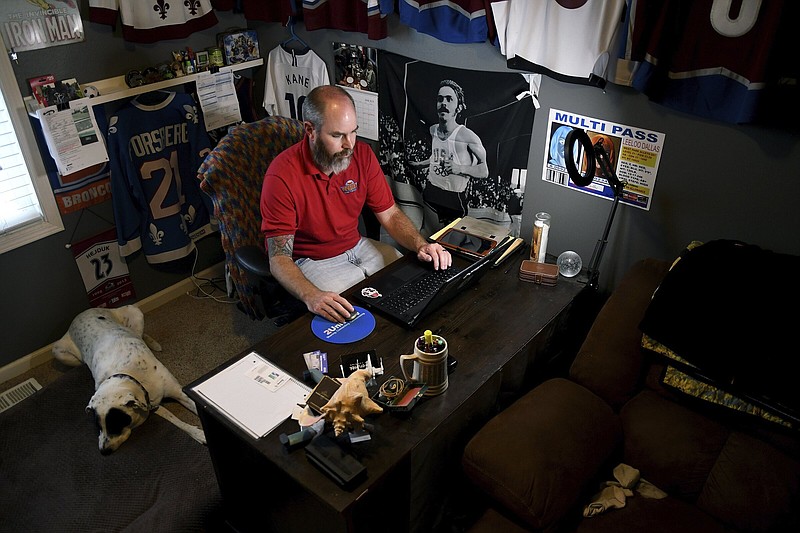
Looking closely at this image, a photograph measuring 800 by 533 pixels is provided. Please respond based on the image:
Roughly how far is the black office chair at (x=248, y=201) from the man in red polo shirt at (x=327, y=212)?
11cm

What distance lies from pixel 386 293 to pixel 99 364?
1.31m

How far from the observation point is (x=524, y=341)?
5.90ft

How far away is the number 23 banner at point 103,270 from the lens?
9.39ft

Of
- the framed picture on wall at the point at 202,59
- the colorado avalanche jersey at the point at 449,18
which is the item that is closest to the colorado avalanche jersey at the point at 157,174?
the framed picture on wall at the point at 202,59

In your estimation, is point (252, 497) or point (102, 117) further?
point (102, 117)

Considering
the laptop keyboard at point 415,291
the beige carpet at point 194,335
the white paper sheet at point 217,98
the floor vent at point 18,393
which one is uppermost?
the white paper sheet at point 217,98

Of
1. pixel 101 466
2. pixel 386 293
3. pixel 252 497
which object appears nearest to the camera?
pixel 252 497

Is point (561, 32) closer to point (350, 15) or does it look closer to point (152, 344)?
point (350, 15)

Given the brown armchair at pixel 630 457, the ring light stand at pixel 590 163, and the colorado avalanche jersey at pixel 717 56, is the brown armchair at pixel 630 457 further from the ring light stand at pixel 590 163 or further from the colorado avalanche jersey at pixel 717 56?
the colorado avalanche jersey at pixel 717 56

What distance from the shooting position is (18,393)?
268cm

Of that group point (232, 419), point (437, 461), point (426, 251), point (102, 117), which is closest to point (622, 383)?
point (437, 461)

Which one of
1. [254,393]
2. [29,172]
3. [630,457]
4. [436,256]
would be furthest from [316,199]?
[630,457]

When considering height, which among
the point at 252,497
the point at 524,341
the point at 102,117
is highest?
the point at 102,117

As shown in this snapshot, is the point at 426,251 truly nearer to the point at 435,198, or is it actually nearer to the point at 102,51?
the point at 435,198
